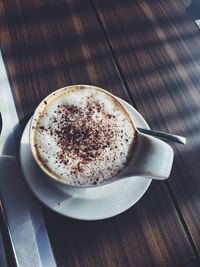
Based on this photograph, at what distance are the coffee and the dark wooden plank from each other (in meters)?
0.14

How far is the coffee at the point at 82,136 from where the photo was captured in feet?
2.13

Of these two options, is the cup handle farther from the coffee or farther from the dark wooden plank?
the dark wooden plank

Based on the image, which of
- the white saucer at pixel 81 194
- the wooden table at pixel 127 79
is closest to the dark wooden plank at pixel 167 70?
the wooden table at pixel 127 79

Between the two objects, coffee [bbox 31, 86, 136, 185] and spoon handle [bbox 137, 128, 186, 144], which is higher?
coffee [bbox 31, 86, 136, 185]

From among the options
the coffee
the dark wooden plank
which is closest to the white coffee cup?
the coffee

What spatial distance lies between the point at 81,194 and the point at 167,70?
43 cm

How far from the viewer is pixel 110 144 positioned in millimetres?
685

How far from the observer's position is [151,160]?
63 cm

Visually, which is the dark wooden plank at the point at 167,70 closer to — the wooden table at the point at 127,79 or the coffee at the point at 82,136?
the wooden table at the point at 127,79

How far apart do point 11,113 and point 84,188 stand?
25 centimetres

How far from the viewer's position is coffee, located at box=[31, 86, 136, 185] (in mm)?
649

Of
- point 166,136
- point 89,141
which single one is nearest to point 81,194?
point 89,141

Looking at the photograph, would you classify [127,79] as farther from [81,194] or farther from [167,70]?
[81,194]

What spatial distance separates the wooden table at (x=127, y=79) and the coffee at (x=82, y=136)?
0.31ft
